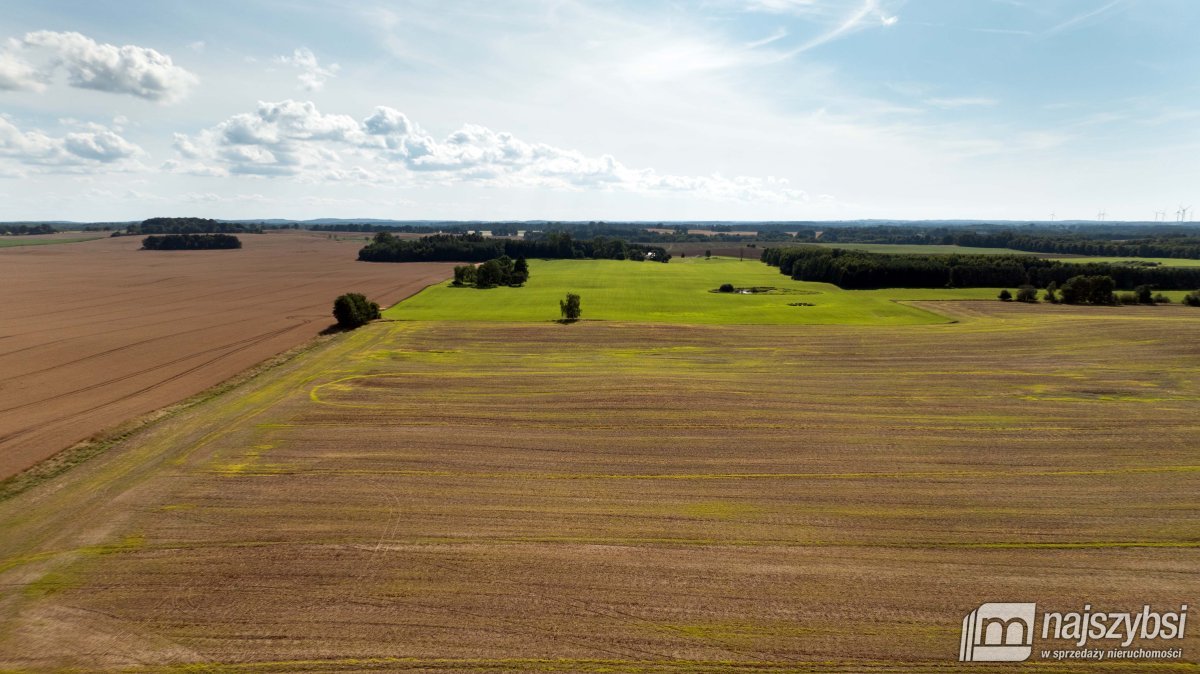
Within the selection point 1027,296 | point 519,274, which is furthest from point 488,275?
point 1027,296

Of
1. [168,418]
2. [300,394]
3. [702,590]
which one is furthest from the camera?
[300,394]

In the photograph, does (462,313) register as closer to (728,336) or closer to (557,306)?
(557,306)

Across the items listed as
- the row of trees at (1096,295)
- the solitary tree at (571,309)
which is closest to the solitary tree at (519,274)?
the solitary tree at (571,309)

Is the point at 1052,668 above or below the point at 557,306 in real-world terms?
below

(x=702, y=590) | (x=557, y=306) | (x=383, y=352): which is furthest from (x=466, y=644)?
(x=557, y=306)

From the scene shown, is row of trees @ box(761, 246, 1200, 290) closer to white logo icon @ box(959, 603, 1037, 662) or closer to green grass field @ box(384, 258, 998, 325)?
green grass field @ box(384, 258, 998, 325)

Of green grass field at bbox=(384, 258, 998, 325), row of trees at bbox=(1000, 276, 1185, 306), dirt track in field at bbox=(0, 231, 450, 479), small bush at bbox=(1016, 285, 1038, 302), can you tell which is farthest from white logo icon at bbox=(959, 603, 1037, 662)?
row of trees at bbox=(1000, 276, 1185, 306)
